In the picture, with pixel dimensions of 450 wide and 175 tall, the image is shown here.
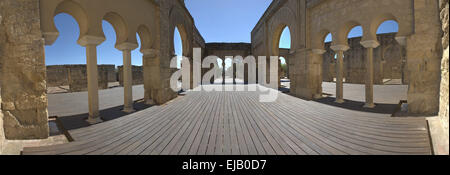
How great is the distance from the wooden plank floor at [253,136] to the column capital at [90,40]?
2165 mm

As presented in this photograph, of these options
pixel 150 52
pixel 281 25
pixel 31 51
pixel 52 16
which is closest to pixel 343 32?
pixel 281 25

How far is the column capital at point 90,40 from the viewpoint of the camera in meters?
4.41

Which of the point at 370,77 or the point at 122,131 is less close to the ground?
the point at 370,77

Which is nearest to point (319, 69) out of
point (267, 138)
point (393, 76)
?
point (267, 138)

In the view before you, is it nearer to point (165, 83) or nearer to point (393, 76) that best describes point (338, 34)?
point (165, 83)

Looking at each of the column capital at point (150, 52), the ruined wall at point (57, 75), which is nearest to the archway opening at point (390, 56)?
the column capital at point (150, 52)

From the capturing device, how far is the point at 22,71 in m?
3.22

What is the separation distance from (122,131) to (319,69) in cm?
835

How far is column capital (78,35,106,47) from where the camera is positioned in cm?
441

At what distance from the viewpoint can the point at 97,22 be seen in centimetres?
456

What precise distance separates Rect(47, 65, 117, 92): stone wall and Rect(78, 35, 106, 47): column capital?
429 inches

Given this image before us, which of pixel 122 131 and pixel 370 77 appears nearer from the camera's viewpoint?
pixel 122 131

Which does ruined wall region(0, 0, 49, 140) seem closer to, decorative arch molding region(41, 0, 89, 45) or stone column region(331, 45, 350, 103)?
decorative arch molding region(41, 0, 89, 45)

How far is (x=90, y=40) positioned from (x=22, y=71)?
5.22 ft
